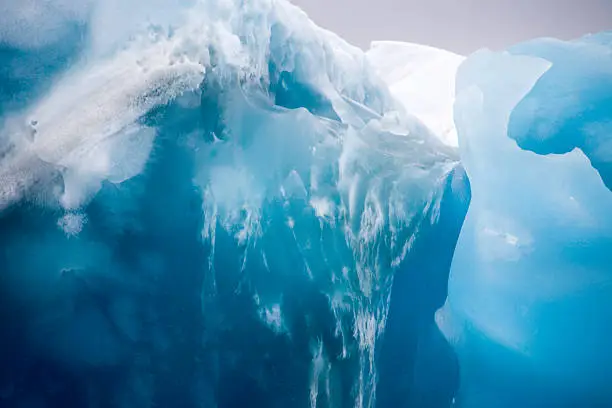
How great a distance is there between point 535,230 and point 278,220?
94.2 inches

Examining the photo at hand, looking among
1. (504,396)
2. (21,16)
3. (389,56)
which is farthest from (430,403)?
→ (389,56)

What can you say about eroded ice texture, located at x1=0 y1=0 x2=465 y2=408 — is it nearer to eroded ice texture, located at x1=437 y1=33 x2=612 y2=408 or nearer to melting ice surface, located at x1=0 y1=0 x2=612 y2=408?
melting ice surface, located at x1=0 y1=0 x2=612 y2=408

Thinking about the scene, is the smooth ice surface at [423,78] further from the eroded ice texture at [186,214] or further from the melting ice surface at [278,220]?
the eroded ice texture at [186,214]

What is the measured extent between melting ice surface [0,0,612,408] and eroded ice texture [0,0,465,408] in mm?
12

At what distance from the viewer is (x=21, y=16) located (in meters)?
1.85

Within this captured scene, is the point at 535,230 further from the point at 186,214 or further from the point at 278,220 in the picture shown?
the point at 186,214

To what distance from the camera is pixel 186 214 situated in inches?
96.4

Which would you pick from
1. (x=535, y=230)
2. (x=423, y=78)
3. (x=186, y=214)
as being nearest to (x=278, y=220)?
(x=186, y=214)

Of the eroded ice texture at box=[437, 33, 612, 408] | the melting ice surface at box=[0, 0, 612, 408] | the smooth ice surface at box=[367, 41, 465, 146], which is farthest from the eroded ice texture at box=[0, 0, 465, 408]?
the smooth ice surface at box=[367, 41, 465, 146]

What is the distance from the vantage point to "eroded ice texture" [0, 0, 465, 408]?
1920mm

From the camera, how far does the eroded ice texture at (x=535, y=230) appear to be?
124 inches

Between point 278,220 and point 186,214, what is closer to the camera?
point 186,214

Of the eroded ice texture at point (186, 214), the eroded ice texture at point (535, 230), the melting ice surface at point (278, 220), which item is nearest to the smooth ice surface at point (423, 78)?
the eroded ice texture at point (535, 230)

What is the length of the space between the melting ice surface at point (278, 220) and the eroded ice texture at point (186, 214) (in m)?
0.01
